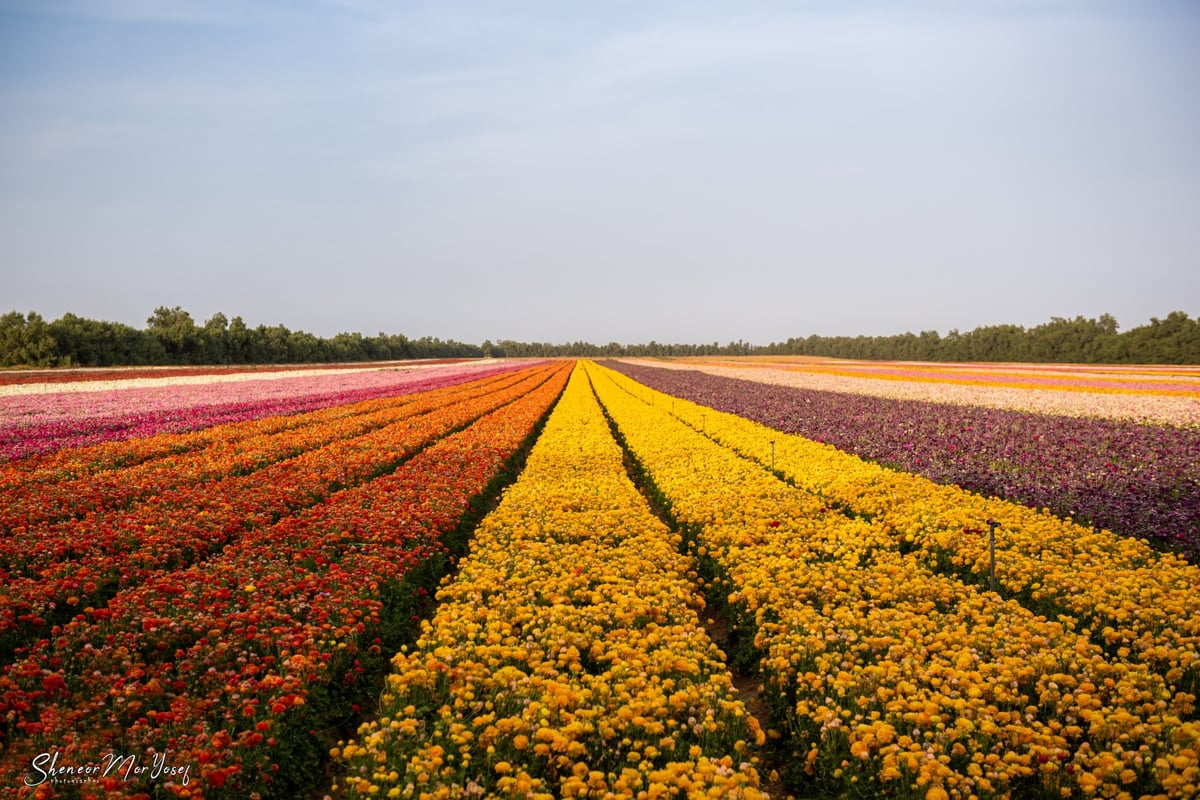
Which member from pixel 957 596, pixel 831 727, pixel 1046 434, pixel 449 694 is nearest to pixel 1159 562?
pixel 957 596

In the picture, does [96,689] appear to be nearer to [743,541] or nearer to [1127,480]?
[743,541]

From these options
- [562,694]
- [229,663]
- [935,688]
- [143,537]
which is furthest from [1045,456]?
[143,537]

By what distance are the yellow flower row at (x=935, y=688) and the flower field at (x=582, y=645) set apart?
0.10 feet

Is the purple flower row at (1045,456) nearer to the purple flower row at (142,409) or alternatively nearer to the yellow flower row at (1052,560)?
the yellow flower row at (1052,560)

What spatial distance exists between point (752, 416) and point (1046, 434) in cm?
1003

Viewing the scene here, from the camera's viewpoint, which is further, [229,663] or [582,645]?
[582,645]

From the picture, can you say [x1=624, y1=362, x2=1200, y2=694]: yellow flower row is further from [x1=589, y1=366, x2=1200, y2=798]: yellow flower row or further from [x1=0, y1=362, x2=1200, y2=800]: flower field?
[x1=589, y1=366, x2=1200, y2=798]: yellow flower row

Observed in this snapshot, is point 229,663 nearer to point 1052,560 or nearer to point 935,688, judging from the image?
point 935,688

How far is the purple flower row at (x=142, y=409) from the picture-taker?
1897cm

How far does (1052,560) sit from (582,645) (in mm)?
6409

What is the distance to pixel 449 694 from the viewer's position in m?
5.52

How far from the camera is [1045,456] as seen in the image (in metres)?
15.3

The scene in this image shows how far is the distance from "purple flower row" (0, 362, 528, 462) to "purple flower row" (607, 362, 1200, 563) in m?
20.3

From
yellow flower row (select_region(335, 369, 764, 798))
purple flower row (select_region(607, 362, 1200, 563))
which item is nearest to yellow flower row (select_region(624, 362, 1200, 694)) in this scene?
purple flower row (select_region(607, 362, 1200, 563))
